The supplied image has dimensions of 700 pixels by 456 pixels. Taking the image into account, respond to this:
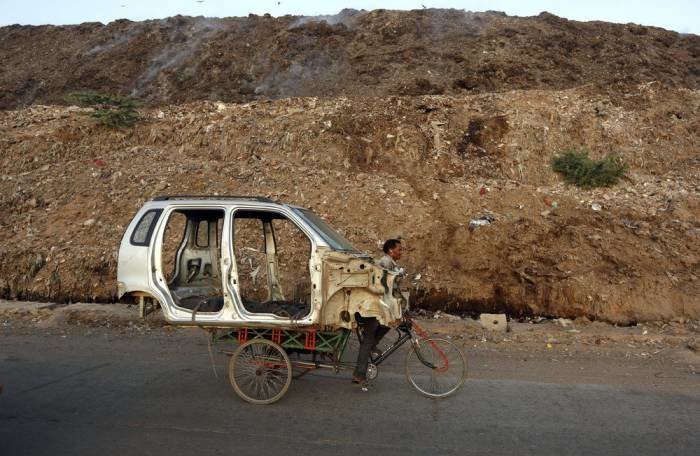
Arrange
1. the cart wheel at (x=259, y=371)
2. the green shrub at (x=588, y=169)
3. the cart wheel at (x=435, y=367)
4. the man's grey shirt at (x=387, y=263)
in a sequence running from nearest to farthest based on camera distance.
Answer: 1. the cart wheel at (x=259, y=371)
2. the man's grey shirt at (x=387, y=263)
3. the cart wheel at (x=435, y=367)
4. the green shrub at (x=588, y=169)

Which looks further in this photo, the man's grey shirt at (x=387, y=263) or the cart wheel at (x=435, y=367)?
the cart wheel at (x=435, y=367)

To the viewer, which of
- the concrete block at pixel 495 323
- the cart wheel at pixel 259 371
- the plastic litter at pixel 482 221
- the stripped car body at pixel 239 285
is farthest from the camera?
the plastic litter at pixel 482 221

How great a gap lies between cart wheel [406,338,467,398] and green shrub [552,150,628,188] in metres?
8.93

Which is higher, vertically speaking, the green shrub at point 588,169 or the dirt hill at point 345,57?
the dirt hill at point 345,57

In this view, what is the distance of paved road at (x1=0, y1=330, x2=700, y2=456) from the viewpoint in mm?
4582

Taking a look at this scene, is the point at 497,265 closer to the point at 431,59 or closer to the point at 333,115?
the point at 333,115

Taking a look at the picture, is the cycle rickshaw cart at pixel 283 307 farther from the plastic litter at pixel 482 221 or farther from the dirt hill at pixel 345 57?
the dirt hill at pixel 345 57

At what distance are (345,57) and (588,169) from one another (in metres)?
16.3

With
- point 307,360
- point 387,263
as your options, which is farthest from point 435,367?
point 307,360

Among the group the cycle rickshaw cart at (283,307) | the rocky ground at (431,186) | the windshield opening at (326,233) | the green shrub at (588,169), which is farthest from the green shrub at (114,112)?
the windshield opening at (326,233)

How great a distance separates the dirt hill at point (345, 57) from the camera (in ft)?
76.5

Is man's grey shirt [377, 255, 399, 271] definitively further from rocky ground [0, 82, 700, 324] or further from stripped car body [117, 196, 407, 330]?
rocky ground [0, 82, 700, 324]

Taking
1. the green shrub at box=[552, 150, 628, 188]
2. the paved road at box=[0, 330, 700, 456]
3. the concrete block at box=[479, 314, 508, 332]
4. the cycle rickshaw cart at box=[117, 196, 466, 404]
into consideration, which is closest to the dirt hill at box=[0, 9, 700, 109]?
the green shrub at box=[552, 150, 628, 188]

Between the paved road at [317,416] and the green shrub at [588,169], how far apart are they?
26.7ft
